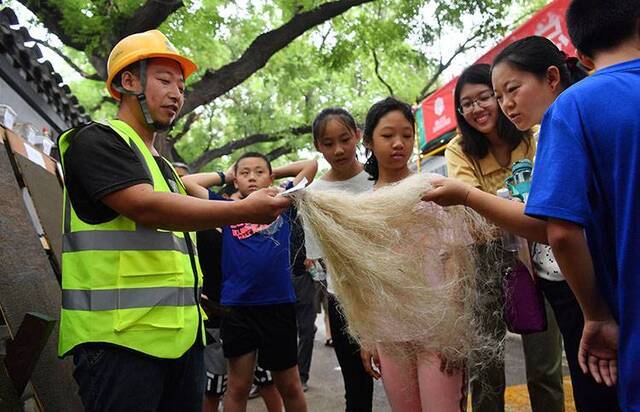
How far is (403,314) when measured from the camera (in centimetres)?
205

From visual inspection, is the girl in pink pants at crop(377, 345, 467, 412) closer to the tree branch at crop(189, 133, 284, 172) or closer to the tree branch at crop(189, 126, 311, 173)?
the tree branch at crop(189, 126, 311, 173)

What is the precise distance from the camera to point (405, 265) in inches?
80.7

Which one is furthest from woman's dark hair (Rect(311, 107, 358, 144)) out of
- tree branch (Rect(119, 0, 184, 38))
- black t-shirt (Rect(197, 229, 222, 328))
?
tree branch (Rect(119, 0, 184, 38))

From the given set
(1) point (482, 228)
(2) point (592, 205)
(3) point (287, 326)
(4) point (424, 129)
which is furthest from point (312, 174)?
(4) point (424, 129)

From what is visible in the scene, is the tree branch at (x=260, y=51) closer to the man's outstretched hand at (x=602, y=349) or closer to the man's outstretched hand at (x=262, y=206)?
the man's outstretched hand at (x=262, y=206)

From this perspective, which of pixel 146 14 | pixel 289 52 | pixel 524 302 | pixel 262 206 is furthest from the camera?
pixel 289 52

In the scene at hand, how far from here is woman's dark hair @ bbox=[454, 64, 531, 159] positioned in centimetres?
260

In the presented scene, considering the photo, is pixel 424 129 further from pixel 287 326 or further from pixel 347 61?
pixel 287 326

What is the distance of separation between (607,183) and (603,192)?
0.10 ft

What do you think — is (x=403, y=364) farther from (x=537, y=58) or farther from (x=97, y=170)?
(x=97, y=170)

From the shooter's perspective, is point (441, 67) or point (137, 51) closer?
point (137, 51)

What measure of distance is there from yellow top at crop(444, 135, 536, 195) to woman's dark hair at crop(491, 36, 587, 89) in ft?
1.90

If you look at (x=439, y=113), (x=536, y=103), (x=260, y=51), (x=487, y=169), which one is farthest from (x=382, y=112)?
(x=439, y=113)

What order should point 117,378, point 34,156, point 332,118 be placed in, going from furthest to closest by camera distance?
point 34,156, point 332,118, point 117,378
